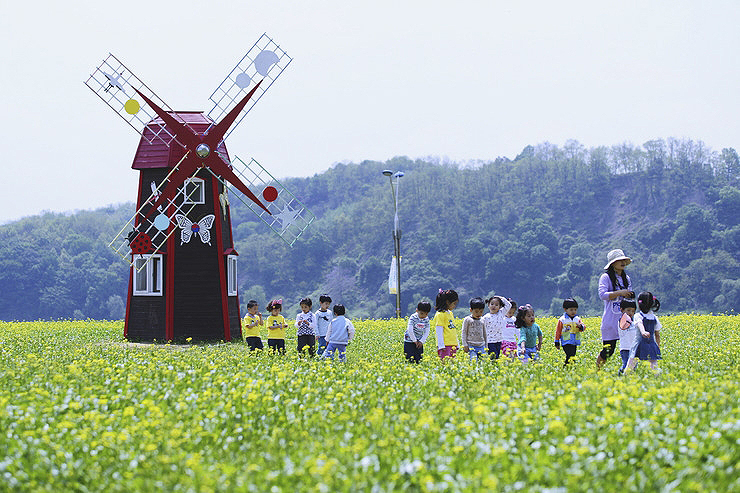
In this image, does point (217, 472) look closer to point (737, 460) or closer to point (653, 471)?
point (653, 471)

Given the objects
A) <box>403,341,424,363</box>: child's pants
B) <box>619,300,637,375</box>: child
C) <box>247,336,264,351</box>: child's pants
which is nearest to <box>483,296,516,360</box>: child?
Result: <box>403,341,424,363</box>: child's pants

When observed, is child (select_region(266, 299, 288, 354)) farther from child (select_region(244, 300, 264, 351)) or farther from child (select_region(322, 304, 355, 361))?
child (select_region(322, 304, 355, 361))

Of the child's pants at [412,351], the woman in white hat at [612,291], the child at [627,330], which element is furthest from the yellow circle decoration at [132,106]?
the child at [627,330]

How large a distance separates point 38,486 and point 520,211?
114483 mm

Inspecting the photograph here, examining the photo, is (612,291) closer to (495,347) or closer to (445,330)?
(495,347)

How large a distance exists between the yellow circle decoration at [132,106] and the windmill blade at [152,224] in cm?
193

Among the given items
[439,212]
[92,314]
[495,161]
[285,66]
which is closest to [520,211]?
[439,212]

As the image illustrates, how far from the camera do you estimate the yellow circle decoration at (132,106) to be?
21609 mm

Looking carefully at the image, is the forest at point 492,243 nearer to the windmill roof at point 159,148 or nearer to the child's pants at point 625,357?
the windmill roof at point 159,148

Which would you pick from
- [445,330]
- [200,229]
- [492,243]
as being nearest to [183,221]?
[200,229]

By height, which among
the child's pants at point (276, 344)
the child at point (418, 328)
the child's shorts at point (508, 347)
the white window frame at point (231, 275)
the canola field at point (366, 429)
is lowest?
the canola field at point (366, 429)

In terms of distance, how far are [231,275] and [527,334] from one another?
11138 millimetres

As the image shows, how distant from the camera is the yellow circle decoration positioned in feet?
70.9

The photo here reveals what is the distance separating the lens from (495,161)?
459 ft
